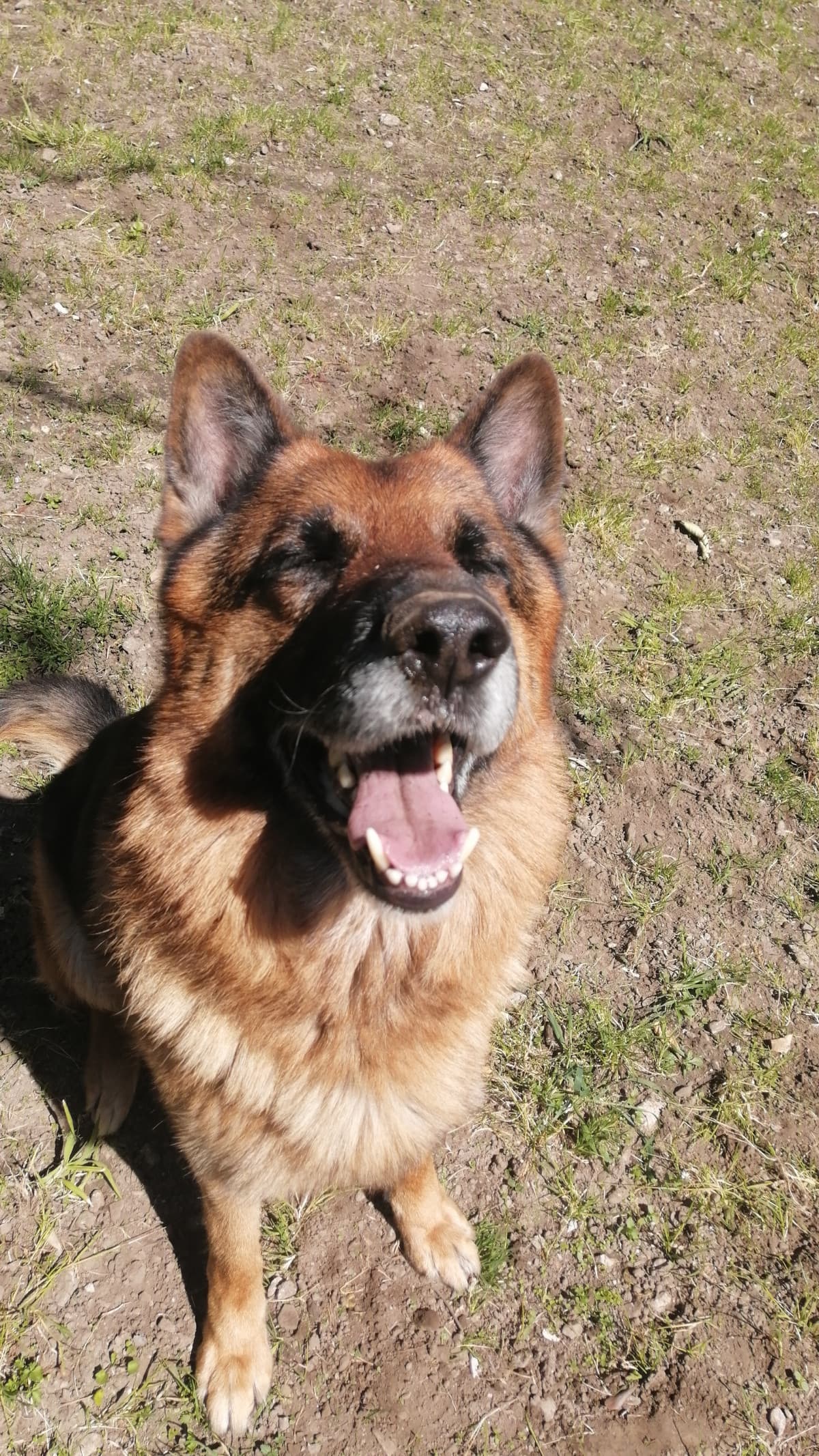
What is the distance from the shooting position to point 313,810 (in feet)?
7.99

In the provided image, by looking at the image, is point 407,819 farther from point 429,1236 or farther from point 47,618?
point 47,618

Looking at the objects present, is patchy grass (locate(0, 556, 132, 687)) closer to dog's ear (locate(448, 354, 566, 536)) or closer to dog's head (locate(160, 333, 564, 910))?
dog's head (locate(160, 333, 564, 910))

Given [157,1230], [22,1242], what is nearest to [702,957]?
[157,1230]

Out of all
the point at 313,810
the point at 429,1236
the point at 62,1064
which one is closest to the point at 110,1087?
the point at 62,1064

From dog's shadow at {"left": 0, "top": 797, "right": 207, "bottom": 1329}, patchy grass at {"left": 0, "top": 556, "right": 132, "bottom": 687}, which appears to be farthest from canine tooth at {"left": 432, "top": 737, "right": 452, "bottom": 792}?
patchy grass at {"left": 0, "top": 556, "right": 132, "bottom": 687}

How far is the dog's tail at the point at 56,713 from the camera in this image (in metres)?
3.54

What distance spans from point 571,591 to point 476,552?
2.76 m

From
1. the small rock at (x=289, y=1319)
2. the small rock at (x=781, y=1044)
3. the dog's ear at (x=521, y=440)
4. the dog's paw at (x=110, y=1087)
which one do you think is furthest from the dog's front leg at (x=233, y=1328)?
the dog's ear at (x=521, y=440)

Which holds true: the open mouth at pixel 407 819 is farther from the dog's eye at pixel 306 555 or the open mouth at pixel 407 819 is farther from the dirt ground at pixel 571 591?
the dirt ground at pixel 571 591

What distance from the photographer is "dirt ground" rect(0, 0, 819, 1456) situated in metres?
3.03

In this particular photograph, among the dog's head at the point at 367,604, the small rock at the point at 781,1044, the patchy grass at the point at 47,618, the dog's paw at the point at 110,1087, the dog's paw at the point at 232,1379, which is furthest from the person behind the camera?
the patchy grass at the point at 47,618

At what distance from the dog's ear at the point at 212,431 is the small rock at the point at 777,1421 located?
3.51 metres

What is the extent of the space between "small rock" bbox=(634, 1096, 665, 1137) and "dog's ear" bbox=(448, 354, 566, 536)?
238 centimetres

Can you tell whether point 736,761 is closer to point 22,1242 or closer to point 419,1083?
point 419,1083
